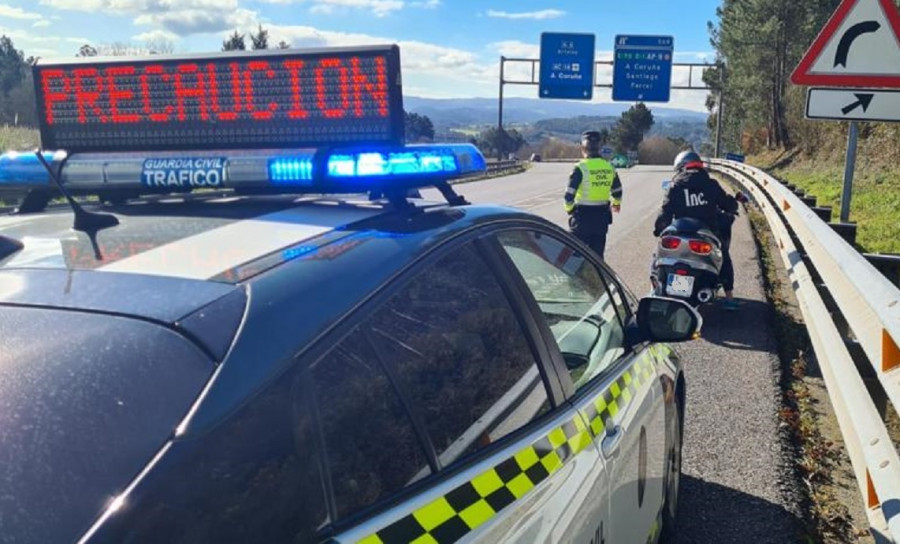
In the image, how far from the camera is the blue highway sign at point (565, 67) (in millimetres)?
37188

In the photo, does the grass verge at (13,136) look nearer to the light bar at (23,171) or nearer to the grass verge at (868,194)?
the light bar at (23,171)

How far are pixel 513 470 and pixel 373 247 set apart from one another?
622 mm

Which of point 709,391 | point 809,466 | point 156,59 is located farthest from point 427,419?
point 709,391

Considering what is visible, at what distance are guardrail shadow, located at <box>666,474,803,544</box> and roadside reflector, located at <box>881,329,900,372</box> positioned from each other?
116 cm

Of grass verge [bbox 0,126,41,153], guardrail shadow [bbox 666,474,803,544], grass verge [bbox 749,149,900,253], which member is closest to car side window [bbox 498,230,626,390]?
guardrail shadow [bbox 666,474,803,544]

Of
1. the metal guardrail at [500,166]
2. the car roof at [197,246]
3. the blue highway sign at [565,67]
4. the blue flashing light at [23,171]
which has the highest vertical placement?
the blue highway sign at [565,67]

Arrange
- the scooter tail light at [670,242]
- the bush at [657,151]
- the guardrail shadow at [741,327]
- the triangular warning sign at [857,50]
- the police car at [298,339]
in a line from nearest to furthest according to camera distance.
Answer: the police car at [298,339]
the triangular warning sign at [857,50]
the guardrail shadow at [741,327]
the scooter tail light at [670,242]
the bush at [657,151]

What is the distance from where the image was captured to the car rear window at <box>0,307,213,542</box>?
43.7 inches

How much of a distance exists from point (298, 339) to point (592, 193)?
23.9 feet

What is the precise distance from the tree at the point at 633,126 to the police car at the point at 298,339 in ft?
304

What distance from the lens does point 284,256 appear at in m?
1.72

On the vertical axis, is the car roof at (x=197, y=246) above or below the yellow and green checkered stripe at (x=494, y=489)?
above

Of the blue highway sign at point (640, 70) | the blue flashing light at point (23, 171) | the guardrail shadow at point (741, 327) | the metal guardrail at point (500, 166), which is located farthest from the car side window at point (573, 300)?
the blue highway sign at point (640, 70)

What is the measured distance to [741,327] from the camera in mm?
7277
